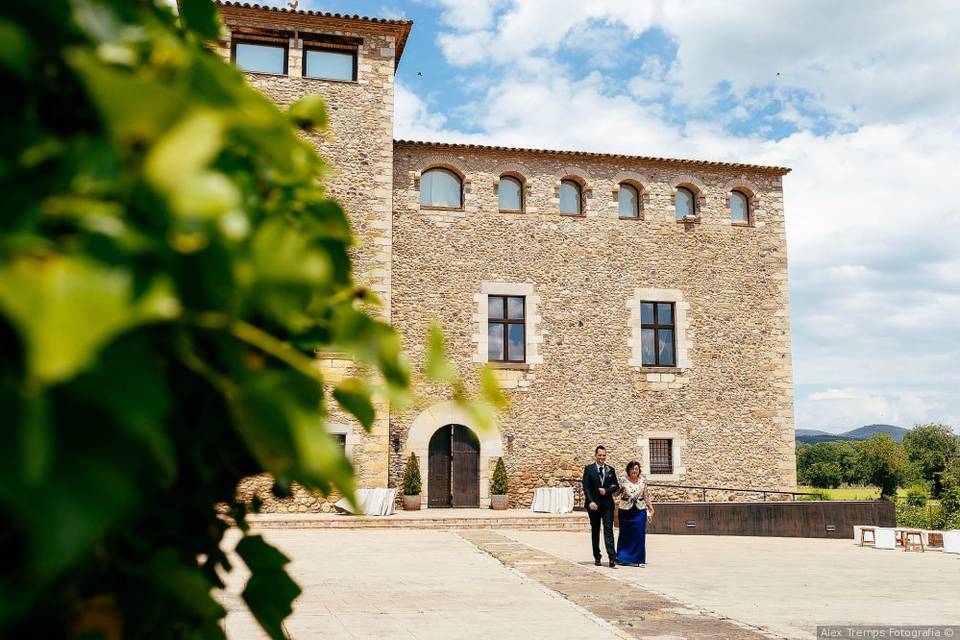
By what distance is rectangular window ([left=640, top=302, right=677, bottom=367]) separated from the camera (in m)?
18.3

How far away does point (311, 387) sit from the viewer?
617mm

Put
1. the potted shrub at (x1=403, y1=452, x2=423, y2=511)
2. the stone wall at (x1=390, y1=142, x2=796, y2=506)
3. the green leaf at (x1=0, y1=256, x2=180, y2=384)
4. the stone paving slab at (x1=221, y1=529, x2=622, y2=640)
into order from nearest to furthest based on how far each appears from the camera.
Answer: the green leaf at (x1=0, y1=256, x2=180, y2=384), the stone paving slab at (x1=221, y1=529, x2=622, y2=640), the potted shrub at (x1=403, y1=452, x2=423, y2=511), the stone wall at (x1=390, y1=142, x2=796, y2=506)

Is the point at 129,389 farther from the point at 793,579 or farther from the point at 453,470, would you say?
the point at 453,470

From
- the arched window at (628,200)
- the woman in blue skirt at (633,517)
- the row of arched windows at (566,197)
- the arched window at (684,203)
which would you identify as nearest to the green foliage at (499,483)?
the row of arched windows at (566,197)

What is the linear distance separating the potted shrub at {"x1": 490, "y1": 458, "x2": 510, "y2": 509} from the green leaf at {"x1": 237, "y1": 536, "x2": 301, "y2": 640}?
16.1 meters

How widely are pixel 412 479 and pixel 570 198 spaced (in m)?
7.86

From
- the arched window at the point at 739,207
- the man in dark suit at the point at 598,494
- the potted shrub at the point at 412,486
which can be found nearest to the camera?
the man in dark suit at the point at 598,494

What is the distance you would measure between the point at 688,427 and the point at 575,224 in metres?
5.64

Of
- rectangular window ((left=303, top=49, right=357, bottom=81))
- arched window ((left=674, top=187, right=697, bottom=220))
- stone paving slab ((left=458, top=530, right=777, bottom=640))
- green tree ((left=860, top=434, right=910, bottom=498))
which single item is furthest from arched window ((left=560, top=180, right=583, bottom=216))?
green tree ((left=860, top=434, right=910, bottom=498))

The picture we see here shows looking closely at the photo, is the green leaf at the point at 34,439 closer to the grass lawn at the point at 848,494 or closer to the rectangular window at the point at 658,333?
the rectangular window at the point at 658,333

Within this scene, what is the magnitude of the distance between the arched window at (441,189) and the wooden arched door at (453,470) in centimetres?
528

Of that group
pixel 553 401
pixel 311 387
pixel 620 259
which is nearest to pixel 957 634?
pixel 311 387

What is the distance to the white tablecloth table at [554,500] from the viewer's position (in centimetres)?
1616

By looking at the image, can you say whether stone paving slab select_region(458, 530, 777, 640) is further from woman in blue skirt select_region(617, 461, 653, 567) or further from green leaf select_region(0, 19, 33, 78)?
green leaf select_region(0, 19, 33, 78)
